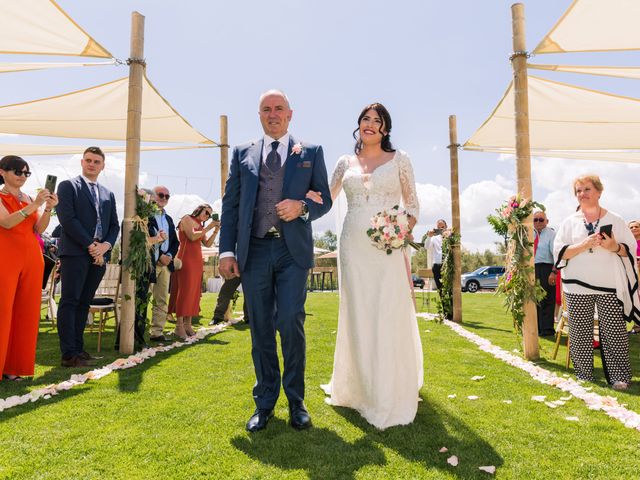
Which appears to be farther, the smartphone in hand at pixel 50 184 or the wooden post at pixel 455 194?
the wooden post at pixel 455 194

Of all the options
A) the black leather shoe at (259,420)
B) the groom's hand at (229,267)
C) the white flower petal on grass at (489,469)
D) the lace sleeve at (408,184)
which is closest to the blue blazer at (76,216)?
the groom's hand at (229,267)

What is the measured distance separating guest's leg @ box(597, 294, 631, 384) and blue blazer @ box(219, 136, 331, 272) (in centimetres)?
318

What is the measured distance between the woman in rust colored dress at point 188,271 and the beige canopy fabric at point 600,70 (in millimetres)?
5605

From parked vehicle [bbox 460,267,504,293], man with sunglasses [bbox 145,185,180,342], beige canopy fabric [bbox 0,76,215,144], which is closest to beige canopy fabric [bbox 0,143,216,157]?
beige canopy fabric [bbox 0,76,215,144]

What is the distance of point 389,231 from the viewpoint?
3518 millimetres

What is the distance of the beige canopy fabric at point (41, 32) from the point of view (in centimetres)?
529

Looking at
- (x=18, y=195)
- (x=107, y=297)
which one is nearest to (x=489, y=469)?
(x=18, y=195)

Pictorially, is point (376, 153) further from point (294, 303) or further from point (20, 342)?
point (20, 342)

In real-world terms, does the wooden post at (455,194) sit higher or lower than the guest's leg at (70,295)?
higher

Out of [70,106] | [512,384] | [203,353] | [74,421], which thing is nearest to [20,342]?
[74,421]

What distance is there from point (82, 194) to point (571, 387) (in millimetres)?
5464

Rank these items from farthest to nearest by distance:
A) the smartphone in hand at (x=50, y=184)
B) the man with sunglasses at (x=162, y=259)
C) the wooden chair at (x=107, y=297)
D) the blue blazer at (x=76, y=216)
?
the man with sunglasses at (x=162, y=259) → the wooden chair at (x=107, y=297) → the blue blazer at (x=76, y=216) → the smartphone in hand at (x=50, y=184)

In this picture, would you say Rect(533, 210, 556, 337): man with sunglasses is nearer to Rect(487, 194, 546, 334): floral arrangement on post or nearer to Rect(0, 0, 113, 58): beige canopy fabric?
Rect(487, 194, 546, 334): floral arrangement on post

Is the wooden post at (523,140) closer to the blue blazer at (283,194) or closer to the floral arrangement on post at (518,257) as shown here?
the floral arrangement on post at (518,257)
